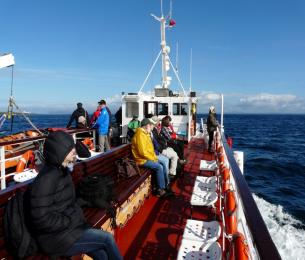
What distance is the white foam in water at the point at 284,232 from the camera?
7227mm

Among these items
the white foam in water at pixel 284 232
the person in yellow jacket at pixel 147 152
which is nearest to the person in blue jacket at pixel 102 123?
the person in yellow jacket at pixel 147 152

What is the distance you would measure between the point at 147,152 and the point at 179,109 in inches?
302

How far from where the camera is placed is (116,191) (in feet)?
14.6

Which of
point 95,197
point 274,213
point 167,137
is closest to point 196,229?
point 95,197

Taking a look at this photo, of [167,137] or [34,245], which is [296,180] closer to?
[167,137]

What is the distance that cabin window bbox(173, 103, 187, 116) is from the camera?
13086mm

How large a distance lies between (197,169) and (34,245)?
632 cm

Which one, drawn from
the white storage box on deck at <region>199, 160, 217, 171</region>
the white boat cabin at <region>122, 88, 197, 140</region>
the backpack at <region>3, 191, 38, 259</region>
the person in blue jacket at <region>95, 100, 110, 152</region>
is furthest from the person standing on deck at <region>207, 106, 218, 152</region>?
the backpack at <region>3, 191, 38, 259</region>

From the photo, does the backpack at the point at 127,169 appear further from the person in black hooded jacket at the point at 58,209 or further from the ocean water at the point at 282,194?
the ocean water at the point at 282,194

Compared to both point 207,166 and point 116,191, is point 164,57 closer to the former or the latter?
point 207,166

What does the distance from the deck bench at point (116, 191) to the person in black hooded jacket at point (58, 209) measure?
0.28 metres

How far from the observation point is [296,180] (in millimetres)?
15547

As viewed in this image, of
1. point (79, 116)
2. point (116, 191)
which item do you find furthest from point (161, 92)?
point (116, 191)

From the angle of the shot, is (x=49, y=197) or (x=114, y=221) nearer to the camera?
(x=49, y=197)
